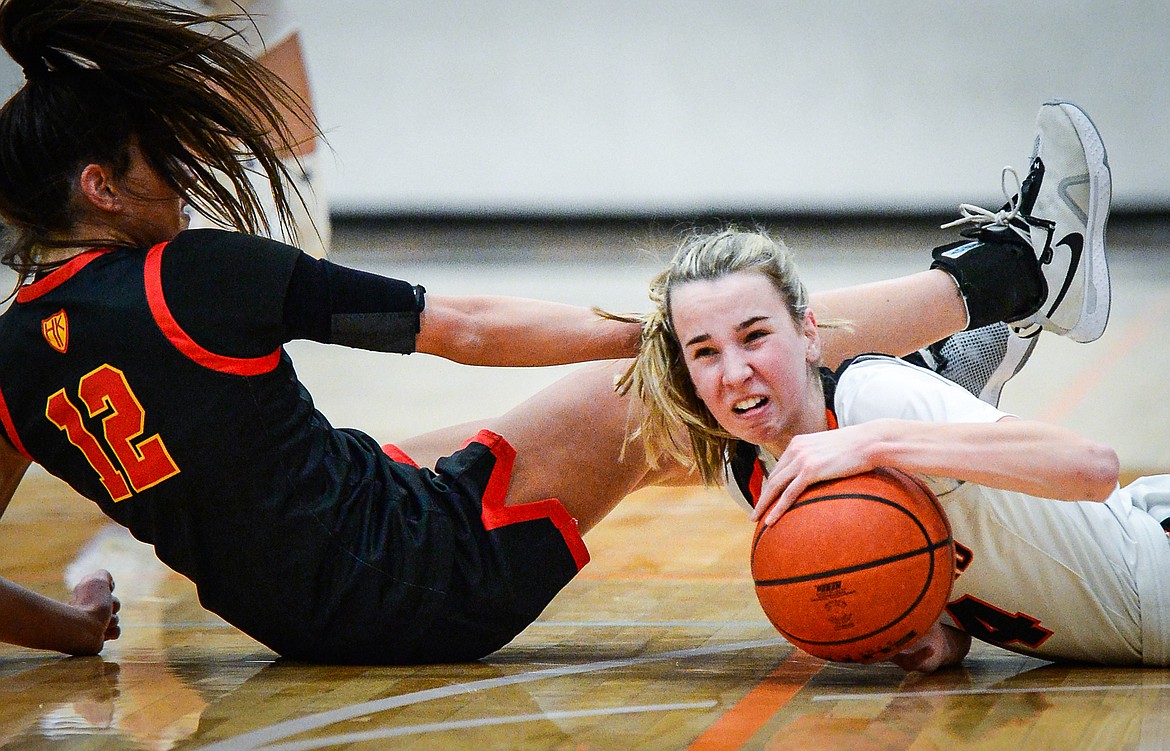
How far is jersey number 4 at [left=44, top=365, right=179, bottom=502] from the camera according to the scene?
2314mm

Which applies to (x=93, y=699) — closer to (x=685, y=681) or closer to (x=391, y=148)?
(x=685, y=681)

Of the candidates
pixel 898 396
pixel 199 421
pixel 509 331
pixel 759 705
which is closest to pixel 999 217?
pixel 898 396

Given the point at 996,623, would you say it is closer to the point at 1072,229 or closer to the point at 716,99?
the point at 1072,229

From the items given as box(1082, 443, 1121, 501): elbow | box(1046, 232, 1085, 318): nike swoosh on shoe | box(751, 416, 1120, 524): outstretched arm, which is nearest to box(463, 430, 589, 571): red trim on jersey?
box(751, 416, 1120, 524): outstretched arm

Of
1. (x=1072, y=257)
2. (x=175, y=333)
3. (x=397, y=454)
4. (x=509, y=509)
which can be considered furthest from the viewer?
(x=1072, y=257)

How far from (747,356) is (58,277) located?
52.5 inches

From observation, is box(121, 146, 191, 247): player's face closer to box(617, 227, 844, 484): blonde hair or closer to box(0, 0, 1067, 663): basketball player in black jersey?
box(0, 0, 1067, 663): basketball player in black jersey

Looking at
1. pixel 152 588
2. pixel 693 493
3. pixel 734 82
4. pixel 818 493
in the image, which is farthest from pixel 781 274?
pixel 734 82

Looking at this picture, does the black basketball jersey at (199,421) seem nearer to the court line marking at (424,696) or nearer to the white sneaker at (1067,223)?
the court line marking at (424,696)

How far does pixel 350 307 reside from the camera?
2.44m

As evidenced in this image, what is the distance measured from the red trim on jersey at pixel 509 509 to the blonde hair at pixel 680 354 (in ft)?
0.81

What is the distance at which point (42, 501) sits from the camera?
16.8 feet

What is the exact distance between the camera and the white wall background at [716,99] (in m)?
9.08

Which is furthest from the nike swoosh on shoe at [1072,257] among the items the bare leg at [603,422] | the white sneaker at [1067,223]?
the bare leg at [603,422]
